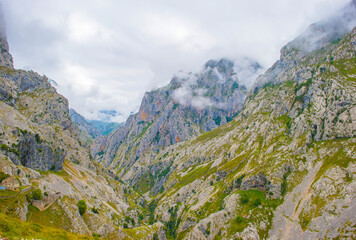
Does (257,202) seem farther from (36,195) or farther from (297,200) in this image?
(36,195)

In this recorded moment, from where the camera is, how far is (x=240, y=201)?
154750 mm

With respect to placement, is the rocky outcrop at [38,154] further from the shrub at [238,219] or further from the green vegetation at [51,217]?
the shrub at [238,219]

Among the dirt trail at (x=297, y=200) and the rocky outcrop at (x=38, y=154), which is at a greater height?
the rocky outcrop at (x=38, y=154)

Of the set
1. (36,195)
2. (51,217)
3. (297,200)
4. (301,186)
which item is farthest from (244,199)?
(36,195)

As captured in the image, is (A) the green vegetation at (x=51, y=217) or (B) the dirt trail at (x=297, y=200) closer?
(A) the green vegetation at (x=51, y=217)

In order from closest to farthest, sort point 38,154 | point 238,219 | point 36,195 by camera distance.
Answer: point 36,195 → point 38,154 → point 238,219

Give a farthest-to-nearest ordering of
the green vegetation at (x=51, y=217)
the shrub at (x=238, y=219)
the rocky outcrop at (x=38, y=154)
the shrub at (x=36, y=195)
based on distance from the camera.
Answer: the shrub at (x=238, y=219) < the rocky outcrop at (x=38, y=154) < the shrub at (x=36, y=195) < the green vegetation at (x=51, y=217)

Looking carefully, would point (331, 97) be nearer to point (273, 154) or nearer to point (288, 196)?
point (273, 154)

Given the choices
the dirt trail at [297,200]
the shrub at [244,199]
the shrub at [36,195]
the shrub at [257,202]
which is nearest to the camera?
the shrub at [36,195]

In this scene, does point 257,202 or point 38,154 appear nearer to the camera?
point 38,154

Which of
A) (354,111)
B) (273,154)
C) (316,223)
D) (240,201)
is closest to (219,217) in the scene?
(240,201)

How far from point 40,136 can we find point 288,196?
163 m

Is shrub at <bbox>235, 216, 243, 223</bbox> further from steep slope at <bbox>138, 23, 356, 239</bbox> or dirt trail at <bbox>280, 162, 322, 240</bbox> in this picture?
dirt trail at <bbox>280, 162, 322, 240</bbox>

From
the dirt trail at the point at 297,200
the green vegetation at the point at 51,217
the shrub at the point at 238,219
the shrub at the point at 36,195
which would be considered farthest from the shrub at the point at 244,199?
the shrub at the point at 36,195
